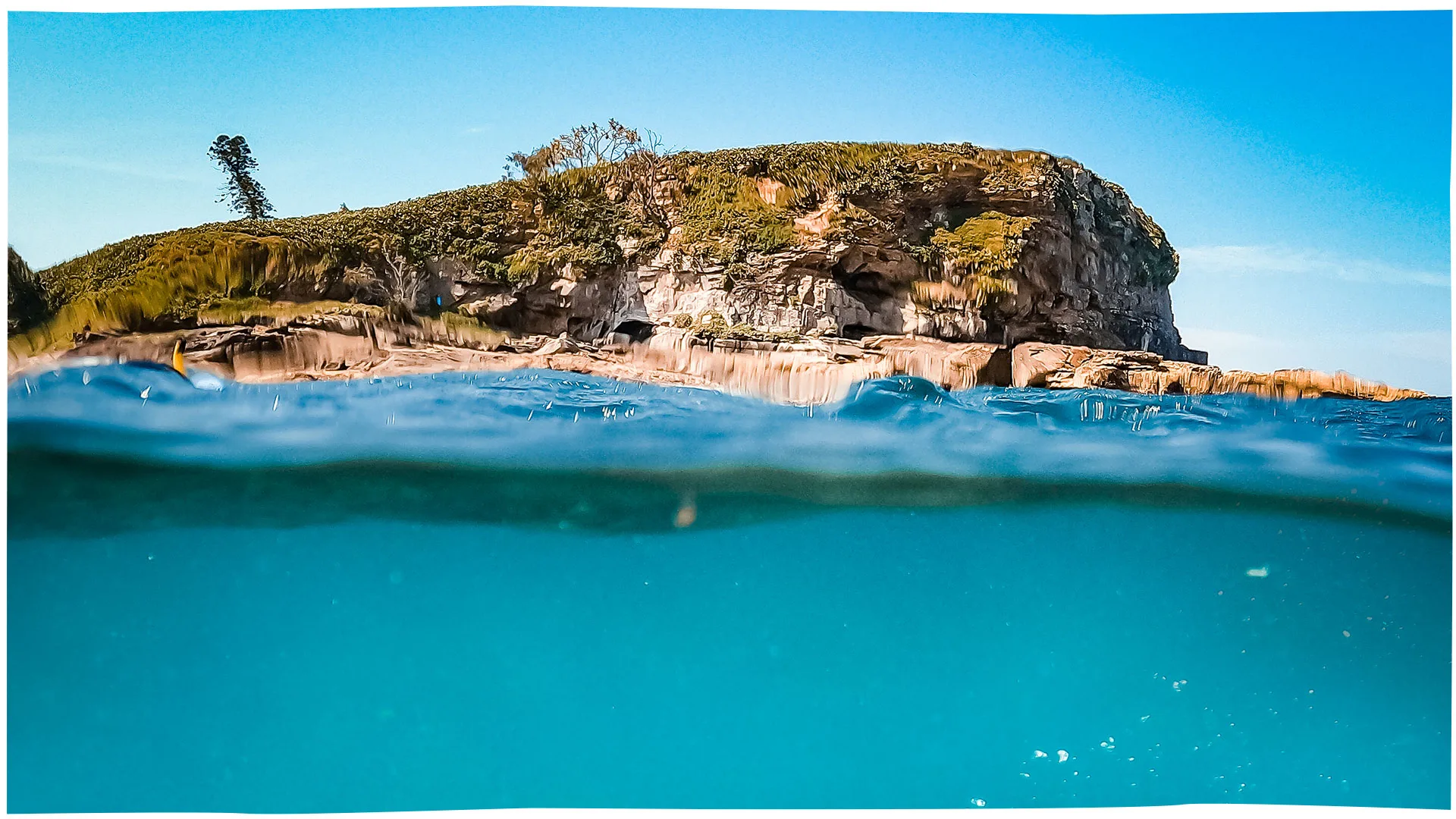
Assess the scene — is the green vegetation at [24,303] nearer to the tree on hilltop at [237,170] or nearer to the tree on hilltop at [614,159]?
the tree on hilltop at [237,170]

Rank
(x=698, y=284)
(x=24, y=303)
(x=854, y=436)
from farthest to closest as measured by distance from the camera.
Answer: (x=698, y=284)
(x=854, y=436)
(x=24, y=303)

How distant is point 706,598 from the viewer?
350 cm

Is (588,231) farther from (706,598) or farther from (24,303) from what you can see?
(24,303)

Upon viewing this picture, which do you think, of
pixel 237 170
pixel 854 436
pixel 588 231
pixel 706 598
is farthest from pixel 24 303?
pixel 854 436

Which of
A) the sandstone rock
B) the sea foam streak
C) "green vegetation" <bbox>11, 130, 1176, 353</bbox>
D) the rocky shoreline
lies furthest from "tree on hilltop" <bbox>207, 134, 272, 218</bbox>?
the sandstone rock

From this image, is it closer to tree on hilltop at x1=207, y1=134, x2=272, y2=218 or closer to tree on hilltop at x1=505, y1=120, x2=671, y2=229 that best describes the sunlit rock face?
tree on hilltop at x1=505, y1=120, x2=671, y2=229

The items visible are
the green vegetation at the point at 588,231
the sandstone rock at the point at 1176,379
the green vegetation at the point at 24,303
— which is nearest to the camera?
the green vegetation at the point at 24,303

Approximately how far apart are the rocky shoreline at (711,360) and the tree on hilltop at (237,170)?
0.56 metres

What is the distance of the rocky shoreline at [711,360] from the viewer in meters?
3.40

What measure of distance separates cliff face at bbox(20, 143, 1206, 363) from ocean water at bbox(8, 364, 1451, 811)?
1.24 ft

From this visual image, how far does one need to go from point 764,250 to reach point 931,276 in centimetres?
76

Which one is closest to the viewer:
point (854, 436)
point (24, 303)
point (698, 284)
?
point (24, 303)

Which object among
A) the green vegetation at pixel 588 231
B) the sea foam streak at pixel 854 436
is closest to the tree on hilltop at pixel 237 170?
the green vegetation at pixel 588 231

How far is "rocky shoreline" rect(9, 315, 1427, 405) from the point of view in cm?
340
